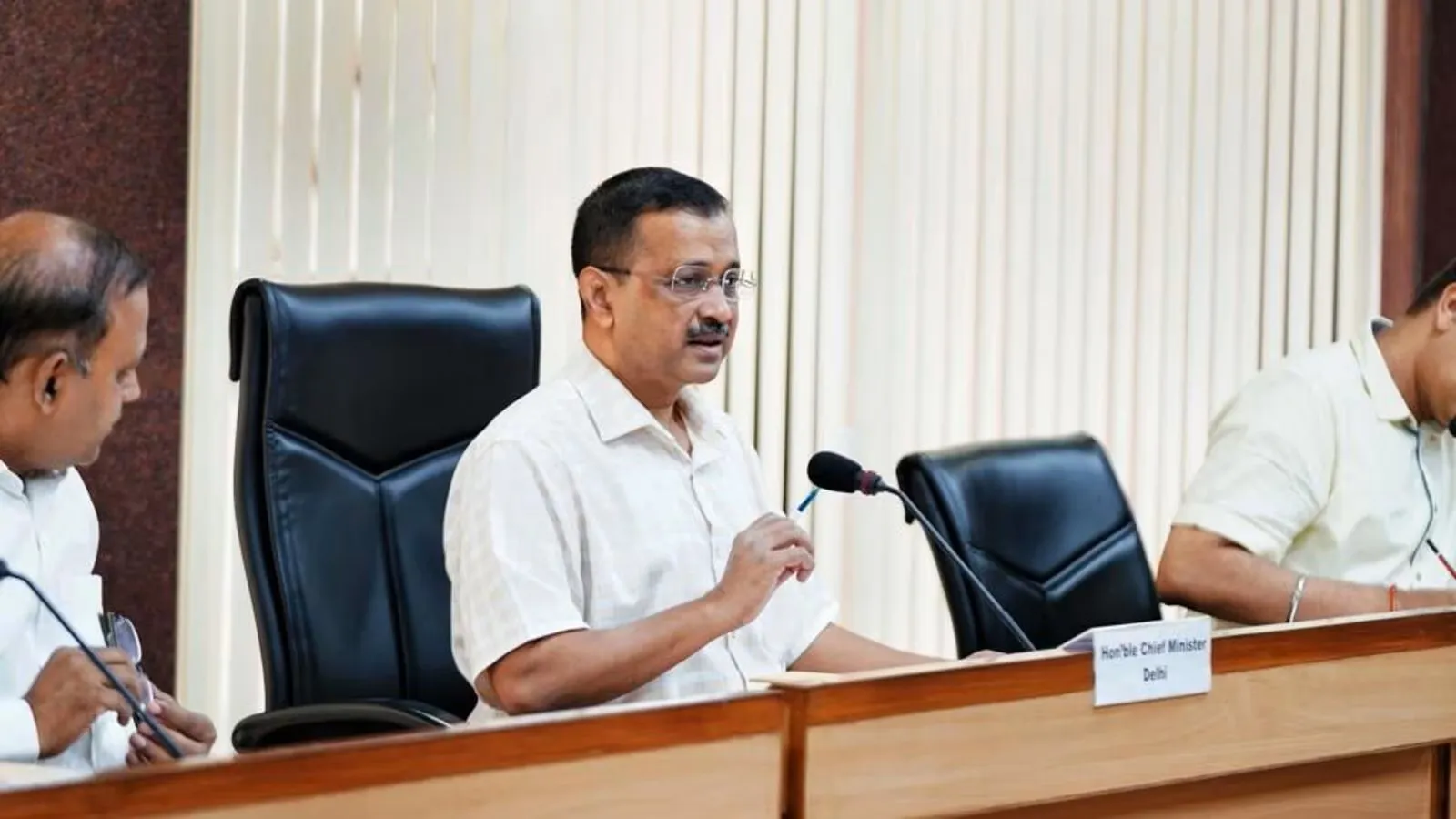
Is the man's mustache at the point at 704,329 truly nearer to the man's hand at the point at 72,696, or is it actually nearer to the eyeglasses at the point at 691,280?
the eyeglasses at the point at 691,280

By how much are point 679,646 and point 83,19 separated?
5.40ft

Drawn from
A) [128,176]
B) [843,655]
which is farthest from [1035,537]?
[128,176]

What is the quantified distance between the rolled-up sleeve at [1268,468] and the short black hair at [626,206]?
877 mm

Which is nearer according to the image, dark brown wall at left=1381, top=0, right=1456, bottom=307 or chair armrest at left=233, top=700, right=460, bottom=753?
chair armrest at left=233, top=700, right=460, bottom=753

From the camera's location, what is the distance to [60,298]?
1.87 meters

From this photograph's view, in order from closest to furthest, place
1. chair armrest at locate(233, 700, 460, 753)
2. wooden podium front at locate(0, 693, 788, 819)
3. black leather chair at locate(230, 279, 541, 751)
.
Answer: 1. wooden podium front at locate(0, 693, 788, 819)
2. chair armrest at locate(233, 700, 460, 753)
3. black leather chair at locate(230, 279, 541, 751)

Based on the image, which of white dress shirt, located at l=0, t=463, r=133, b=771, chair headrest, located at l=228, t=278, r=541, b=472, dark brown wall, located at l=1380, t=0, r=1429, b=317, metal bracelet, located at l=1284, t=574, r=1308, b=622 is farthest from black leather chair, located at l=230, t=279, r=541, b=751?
dark brown wall, located at l=1380, t=0, r=1429, b=317

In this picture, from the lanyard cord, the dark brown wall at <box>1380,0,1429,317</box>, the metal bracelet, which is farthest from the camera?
the dark brown wall at <box>1380,0,1429,317</box>

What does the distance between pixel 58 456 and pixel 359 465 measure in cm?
63

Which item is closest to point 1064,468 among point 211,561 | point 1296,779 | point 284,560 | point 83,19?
point 1296,779

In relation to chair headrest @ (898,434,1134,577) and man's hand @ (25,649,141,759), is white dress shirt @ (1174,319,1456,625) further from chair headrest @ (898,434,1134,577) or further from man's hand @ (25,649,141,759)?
man's hand @ (25,649,141,759)

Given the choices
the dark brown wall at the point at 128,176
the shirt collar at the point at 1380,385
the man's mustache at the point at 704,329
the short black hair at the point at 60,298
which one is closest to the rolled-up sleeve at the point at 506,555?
the man's mustache at the point at 704,329

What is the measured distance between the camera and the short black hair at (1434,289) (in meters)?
2.78

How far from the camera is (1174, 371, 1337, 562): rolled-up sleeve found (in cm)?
270
